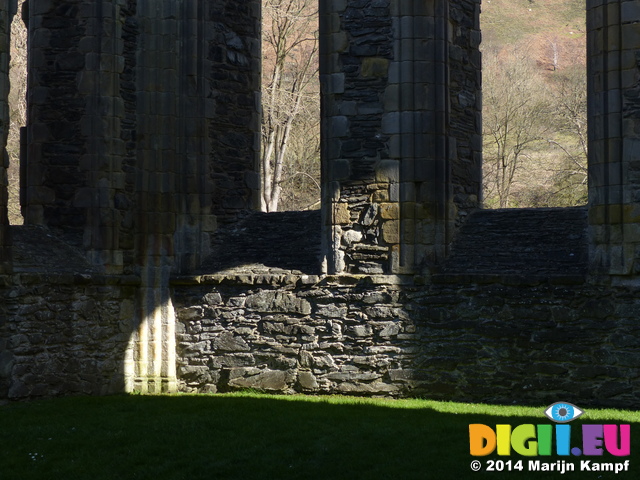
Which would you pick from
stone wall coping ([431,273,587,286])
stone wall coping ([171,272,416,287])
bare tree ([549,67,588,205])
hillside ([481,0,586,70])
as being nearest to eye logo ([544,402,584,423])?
stone wall coping ([431,273,587,286])

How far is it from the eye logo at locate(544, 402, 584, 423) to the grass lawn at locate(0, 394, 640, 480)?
0.12m

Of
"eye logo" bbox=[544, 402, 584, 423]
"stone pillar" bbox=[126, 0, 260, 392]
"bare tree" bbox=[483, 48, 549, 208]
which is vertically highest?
"bare tree" bbox=[483, 48, 549, 208]

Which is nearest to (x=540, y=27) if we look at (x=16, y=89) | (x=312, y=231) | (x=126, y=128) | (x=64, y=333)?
(x=16, y=89)

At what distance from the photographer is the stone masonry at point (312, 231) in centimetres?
979

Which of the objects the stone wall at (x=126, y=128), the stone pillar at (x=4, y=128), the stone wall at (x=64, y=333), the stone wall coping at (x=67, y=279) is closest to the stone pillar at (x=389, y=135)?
the stone wall at (x=126, y=128)

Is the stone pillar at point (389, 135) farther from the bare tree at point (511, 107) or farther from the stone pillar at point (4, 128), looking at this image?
the bare tree at point (511, 107)

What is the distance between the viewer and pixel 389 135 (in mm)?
10688

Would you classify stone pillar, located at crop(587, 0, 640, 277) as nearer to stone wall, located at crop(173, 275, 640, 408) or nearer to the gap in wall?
stone wall, located at crop(173, 275, 640, 408)

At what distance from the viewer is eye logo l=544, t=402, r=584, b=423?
29.3 ft

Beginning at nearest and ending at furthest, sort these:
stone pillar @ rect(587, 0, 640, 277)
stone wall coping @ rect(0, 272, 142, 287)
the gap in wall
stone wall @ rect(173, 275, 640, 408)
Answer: stone pillar @ rect(587, 0, 640, 277) < stone wall @ rect(173, 275, 640, 408) < stone wall coping @ rect(0, 272, 142, 287) < the gap in wall

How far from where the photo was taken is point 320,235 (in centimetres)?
1154

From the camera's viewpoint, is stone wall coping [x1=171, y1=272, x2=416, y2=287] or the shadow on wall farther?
stone wall coping [x1=171, y1=272, x2=416, y2=287]

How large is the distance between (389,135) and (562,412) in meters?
3.39

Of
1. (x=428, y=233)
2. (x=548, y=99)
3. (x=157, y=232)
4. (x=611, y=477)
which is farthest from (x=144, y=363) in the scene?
(x=548, y=99)
